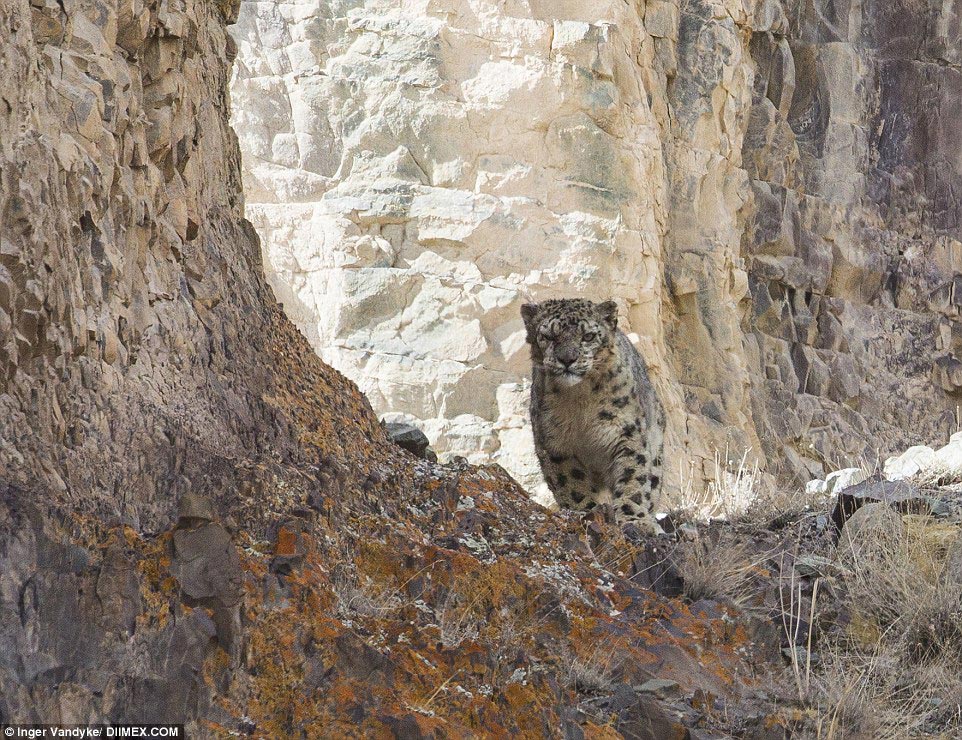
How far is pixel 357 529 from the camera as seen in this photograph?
4828 mm

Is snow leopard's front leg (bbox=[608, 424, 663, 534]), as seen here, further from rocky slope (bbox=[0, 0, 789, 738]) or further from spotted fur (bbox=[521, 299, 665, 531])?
rocky slope (bbox=[0, 0, 789, 738])

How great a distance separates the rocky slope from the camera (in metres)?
3.50

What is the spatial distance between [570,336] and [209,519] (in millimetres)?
4890

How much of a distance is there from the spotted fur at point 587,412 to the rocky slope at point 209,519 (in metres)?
2.29

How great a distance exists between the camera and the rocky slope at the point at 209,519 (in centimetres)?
350

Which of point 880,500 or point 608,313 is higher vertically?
point 608,313

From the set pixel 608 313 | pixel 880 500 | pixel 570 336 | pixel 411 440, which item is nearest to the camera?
pixel 880 500

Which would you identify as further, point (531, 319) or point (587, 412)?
point (531, 319)

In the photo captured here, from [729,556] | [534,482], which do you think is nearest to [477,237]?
[534,482]

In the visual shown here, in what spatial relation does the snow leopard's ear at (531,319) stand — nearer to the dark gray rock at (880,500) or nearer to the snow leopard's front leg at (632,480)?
the snow leopard's front leg at (632,480)

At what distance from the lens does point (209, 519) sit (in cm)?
388

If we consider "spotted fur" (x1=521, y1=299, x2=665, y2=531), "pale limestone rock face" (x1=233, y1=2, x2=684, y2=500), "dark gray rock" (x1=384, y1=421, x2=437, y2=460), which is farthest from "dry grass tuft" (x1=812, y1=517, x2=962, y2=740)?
"pale limestone rock face" (x1=233, y1=2, x2=684, y2=500)

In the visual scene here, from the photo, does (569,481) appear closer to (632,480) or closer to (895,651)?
(632,480)

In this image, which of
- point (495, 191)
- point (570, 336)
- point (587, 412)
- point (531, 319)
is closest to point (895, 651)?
point (587, 412)
